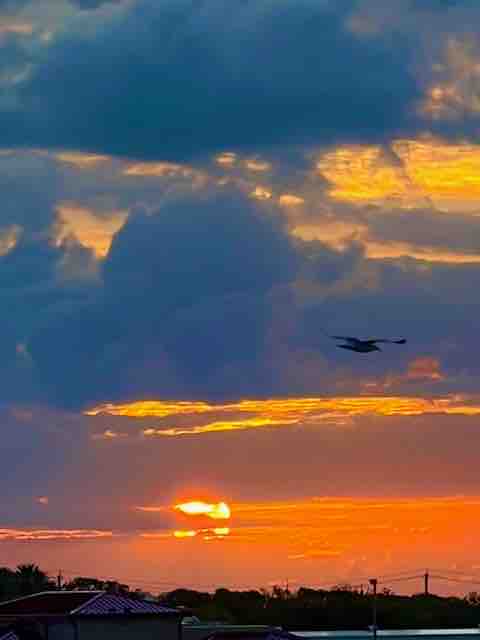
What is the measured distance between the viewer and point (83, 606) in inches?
4318

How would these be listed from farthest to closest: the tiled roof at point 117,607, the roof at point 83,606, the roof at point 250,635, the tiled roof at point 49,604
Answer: the tiled roof at point 49,604
the roof at point 83,606
the tiled roof at point 117,607
the roof at point 250,635

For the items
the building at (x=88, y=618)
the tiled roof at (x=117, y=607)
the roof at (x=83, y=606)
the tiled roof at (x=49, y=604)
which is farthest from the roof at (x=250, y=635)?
the tiled roof at (x=49, y=604)

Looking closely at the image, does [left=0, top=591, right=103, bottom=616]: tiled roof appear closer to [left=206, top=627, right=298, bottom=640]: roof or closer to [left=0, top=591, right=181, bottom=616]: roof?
[left=0, top=591, right=181, bottom=616]: roof

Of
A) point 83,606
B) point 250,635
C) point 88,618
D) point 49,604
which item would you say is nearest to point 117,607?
point 83,606

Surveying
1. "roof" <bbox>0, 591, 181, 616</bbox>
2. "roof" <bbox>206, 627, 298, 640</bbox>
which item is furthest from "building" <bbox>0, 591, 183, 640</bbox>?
"roof" <bbox>206, 627, 298, 640</bbox>

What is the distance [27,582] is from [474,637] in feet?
A: 233

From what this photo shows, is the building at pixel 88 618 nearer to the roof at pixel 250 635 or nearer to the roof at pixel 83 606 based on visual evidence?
the roof at pixel 83 606

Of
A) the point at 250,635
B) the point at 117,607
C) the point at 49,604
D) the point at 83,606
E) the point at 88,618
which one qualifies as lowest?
the point at 250,635

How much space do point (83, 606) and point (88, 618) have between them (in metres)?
1.03

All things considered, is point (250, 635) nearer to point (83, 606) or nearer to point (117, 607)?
point (117, 607)

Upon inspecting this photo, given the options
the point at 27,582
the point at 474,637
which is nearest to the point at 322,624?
the point at 27,582

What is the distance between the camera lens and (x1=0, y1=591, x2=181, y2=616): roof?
360ft

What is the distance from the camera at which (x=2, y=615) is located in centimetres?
11044

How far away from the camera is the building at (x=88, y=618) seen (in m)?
108
